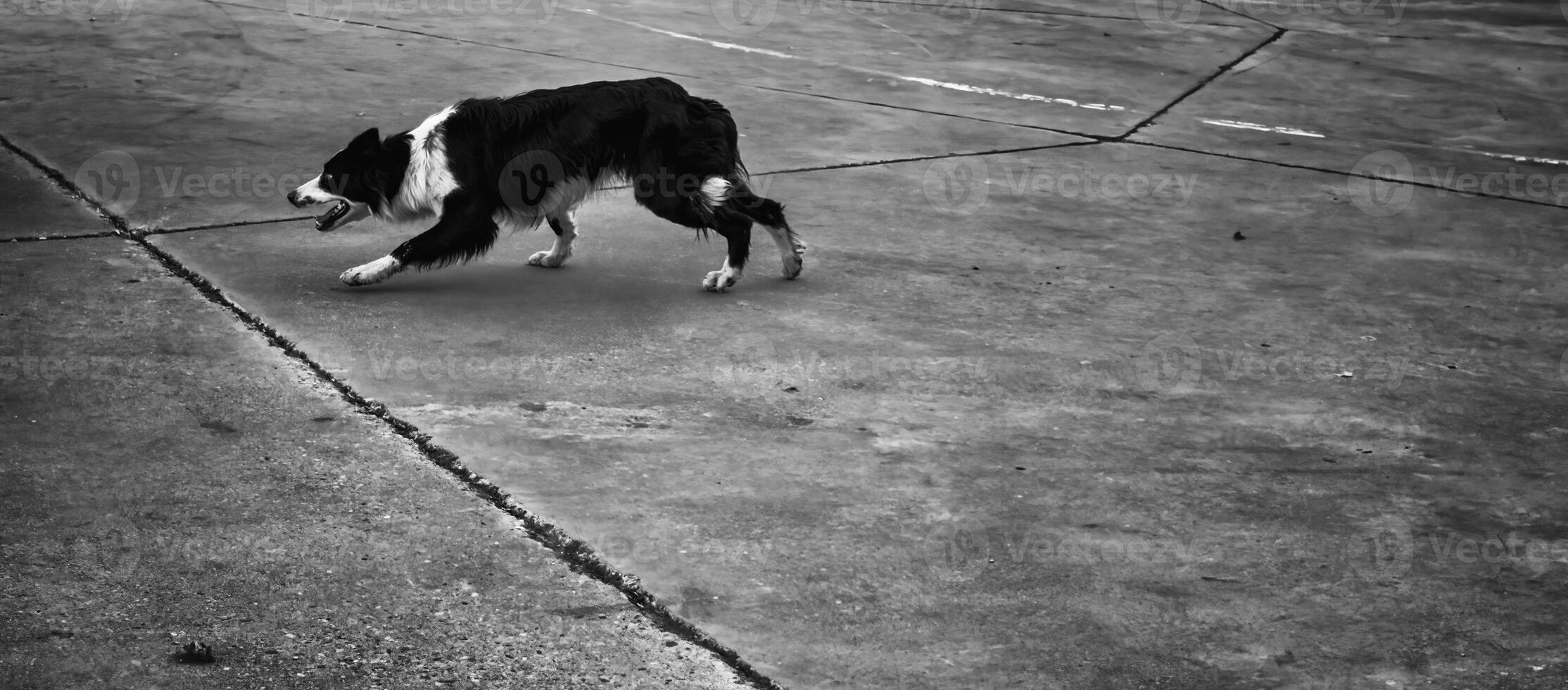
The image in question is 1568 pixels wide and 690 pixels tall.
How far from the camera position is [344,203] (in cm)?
612

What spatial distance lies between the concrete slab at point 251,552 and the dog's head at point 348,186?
1125 millimetres

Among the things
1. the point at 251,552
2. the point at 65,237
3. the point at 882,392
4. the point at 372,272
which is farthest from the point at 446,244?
the point at 251,552

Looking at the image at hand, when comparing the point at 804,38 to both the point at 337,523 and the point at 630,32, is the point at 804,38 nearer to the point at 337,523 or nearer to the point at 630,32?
the point at 630,32

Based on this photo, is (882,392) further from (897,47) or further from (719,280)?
(897,47)

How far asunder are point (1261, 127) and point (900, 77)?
8.05 feet

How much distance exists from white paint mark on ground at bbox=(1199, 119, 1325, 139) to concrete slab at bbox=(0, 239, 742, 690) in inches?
249

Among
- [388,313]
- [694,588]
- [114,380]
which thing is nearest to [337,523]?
[694,588]

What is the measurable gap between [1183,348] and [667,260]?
2.25m

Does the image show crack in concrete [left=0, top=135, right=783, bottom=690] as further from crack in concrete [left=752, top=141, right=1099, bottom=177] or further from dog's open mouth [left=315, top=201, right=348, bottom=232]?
crack in concrete [left=752, top=141, right=1099, bottom=177]

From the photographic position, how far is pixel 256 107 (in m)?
8.63

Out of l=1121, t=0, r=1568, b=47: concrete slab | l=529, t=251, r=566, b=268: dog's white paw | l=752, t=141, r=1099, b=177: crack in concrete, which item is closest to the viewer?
l=529, t=251, r=566, b=268: dog's white paw

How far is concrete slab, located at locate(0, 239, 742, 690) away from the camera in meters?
3.32

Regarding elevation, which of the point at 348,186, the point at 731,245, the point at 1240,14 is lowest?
the point at 731,245

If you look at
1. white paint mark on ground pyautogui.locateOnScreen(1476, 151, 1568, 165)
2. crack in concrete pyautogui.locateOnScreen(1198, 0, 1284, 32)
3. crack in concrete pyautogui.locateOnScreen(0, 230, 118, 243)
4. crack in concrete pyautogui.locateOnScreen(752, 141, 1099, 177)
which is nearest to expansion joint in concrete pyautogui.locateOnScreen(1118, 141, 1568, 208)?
crack in concrete pyautogui.locateOnScreen(752, 141, 1099, 177)
